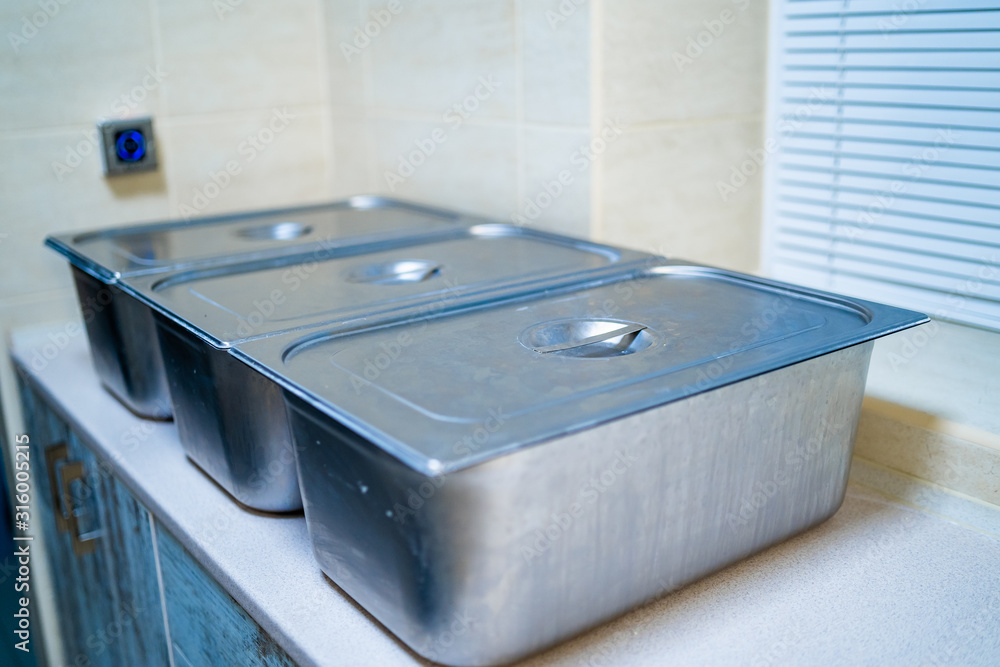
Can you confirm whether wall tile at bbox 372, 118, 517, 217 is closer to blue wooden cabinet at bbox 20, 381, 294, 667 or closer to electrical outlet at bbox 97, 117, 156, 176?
electrical outlet at bbox 97, 117, 156, 176

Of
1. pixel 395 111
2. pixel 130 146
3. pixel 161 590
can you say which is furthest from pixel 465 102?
pixel 161 590

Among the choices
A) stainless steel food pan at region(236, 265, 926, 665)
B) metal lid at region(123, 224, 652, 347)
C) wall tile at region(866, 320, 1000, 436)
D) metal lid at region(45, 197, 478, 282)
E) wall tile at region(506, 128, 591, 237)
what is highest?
wall tile at region(506, 128, 591, 237)

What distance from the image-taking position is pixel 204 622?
37.3 inches

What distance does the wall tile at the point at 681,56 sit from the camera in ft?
3.88

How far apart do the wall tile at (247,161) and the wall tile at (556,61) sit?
1.92ft

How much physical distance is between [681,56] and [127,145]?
92cm

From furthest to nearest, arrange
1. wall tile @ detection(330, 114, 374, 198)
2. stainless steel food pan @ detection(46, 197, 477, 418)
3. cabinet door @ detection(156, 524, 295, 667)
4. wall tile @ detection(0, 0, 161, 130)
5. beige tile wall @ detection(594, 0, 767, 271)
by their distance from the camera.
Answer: wall tile @ detection(330, 114, 374, 198)
wall tile @ detection(0, 0, 161, 130)
beige tile wall @ detection(594, 0, 767, 271)
stainless steel food pan @ detection(46, 197, 477, 418)
cabinet door @ detection(156, 524, 295, 667)

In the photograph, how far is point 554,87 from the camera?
4.06 feet

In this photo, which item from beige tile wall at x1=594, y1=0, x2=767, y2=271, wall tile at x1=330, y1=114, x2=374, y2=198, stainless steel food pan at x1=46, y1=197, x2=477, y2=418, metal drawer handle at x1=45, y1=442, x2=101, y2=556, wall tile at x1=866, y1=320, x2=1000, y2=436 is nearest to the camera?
wall tile at x1=866, y1=320, x2=1000, y2=436

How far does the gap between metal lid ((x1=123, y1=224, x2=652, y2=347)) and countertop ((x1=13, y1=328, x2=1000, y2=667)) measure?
209 millimetres

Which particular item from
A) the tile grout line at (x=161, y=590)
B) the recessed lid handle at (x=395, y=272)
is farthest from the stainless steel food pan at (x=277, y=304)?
the tile grout line at (x=161, y=590)

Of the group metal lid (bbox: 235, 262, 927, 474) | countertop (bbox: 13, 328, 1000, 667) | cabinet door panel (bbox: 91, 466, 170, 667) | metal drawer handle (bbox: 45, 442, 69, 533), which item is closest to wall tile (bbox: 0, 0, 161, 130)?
metal drawer handle (bbox: 45, 442, 69, 533)

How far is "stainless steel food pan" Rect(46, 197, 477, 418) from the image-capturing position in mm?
1090

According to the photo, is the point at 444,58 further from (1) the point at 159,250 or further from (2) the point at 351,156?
(1) the point at 159,250
